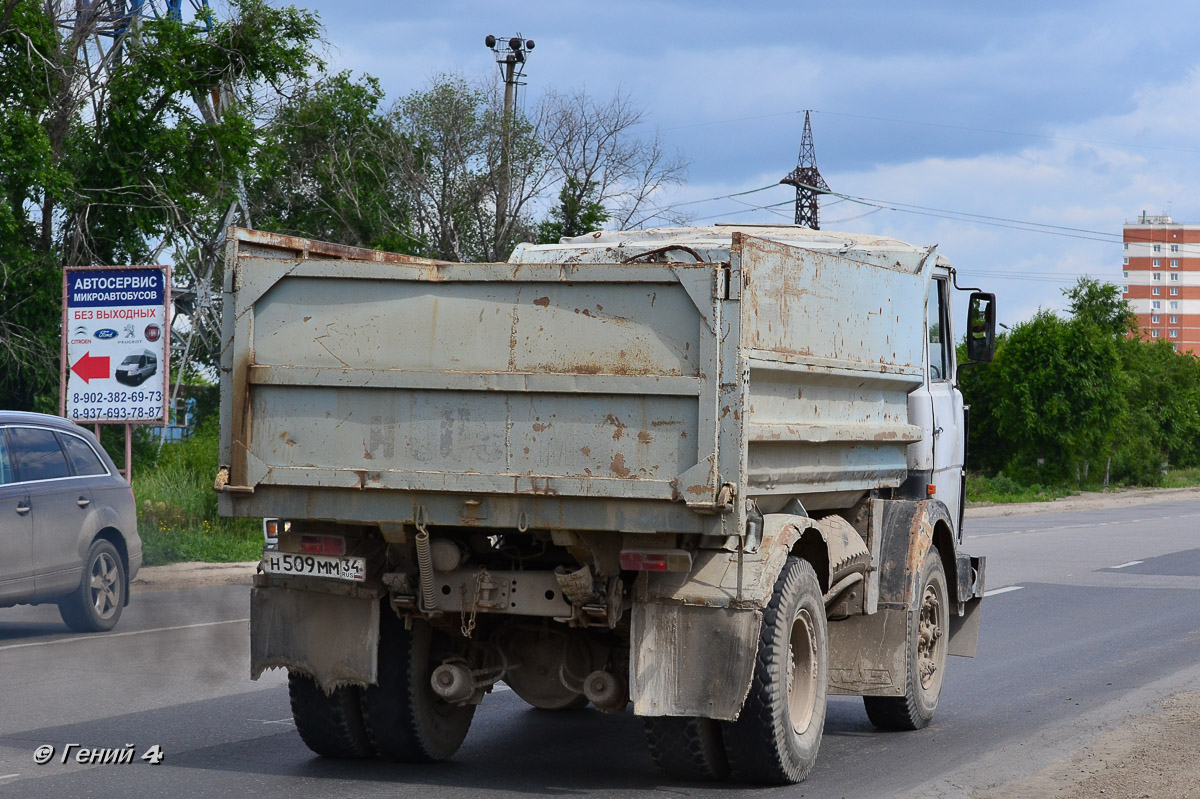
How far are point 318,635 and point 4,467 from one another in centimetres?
560

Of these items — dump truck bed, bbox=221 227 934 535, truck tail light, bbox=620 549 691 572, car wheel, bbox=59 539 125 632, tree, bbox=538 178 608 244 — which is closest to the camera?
dump truck bed, bbox=221 227 934 535

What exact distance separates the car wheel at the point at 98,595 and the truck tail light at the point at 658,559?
7141 mm

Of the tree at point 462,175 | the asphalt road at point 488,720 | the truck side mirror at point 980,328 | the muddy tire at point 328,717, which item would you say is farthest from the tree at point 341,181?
the muddy tire at point 328,717

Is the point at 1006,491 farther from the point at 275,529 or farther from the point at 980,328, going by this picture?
the point at 275,529

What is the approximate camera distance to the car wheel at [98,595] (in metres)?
11.5

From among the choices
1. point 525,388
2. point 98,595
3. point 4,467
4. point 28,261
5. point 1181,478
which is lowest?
point 1181,478

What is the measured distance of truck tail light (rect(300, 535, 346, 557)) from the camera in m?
6.11

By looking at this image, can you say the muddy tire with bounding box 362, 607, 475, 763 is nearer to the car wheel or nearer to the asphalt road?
the asphalt road

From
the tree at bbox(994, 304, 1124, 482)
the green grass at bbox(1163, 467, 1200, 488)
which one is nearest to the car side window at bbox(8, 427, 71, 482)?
the tree at bbox(994, 304, 1124, 482)

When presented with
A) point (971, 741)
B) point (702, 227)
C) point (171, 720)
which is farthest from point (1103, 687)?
point (171, 720)

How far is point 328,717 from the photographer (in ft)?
21.8

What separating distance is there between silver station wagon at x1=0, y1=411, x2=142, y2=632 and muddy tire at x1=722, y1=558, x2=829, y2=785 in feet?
21.6

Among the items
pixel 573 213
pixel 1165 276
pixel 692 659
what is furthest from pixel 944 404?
pixel 1165 276

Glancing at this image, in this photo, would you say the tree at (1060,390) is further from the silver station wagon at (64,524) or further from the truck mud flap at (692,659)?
the truck mud flap at (692,659)
